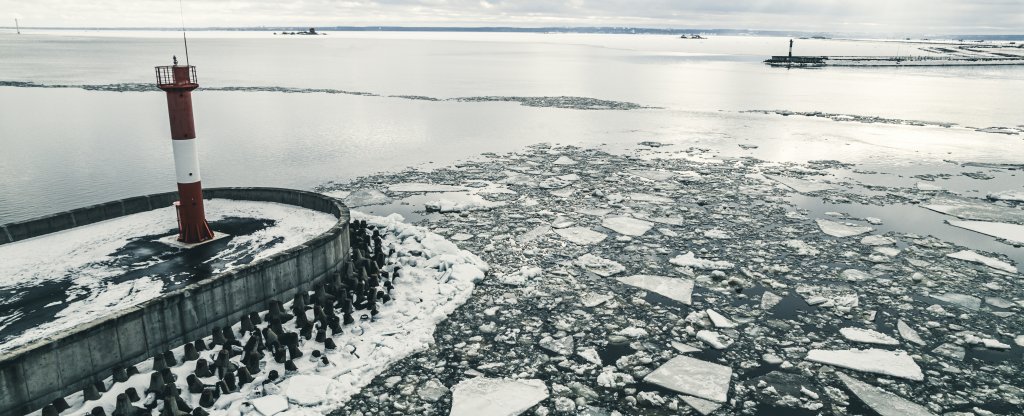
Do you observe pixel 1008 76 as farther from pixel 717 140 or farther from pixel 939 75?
pixel 717 140

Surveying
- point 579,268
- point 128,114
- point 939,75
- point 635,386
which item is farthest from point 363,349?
point 939,75

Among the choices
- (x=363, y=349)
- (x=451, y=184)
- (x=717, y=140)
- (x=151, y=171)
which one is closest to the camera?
(x=363, y=349)

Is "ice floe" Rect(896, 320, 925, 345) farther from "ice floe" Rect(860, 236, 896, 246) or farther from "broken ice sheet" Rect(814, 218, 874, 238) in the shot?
"broken ice sheet" Rect(814, 218, 874, 238)

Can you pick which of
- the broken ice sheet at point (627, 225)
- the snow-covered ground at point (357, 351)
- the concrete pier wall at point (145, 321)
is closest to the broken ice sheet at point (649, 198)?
the broken ice sheet at point (627, 225)

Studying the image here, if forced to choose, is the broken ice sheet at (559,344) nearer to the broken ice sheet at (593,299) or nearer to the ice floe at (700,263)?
the broken ice sheet at (593,299)

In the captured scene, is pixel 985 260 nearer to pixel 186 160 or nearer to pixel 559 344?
pixel 559 344
